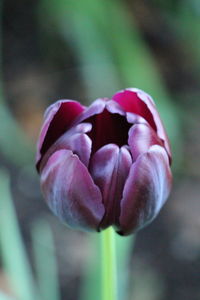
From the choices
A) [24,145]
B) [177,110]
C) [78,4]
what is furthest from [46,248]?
[78,4]

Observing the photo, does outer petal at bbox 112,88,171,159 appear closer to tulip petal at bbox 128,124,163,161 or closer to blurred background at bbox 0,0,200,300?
tulip petal at bbox 128,124,163,161

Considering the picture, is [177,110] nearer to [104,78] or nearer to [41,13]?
[104,78]

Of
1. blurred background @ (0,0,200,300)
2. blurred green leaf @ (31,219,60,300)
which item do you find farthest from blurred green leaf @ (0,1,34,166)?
blurred green leaf @ (31,219,60,300)

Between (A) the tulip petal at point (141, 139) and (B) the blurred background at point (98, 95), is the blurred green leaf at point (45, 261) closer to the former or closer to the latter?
(B) the blurred background at point (98, 95)

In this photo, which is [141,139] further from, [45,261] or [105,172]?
[45,261]

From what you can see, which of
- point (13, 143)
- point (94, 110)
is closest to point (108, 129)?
point (94, 110)

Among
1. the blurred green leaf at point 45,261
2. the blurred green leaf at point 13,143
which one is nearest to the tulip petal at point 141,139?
the blurred green leaf at point 45,261

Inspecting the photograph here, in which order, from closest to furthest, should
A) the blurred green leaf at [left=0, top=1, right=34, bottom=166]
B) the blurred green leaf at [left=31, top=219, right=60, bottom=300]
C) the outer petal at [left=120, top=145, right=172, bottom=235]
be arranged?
the outer petal at [left=120, top=145, right=172, bottom=235] < the blurred green leaf at [left=31, top=219, right=60, bottom=300] < the blurred green leaf at [left=0, top=1, right=34, bottom=166]

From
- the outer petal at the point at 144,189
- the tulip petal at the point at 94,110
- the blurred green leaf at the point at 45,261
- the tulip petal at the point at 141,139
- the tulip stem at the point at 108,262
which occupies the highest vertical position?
the tulip petal at the point at 94,110

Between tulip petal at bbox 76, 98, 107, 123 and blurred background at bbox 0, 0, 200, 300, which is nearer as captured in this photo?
tulip petal at bbox 76, 98, 107, 123
